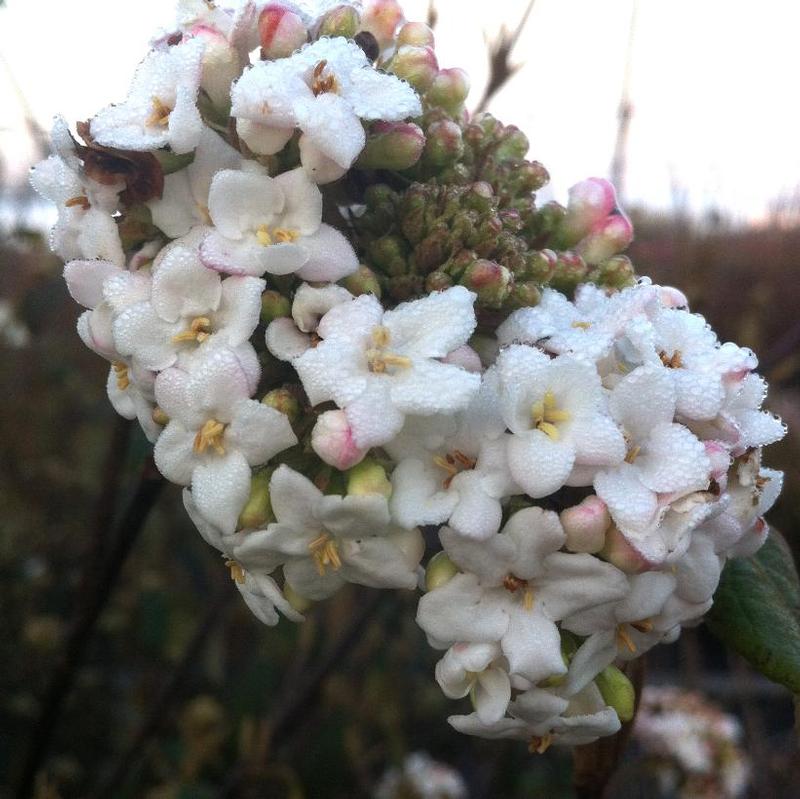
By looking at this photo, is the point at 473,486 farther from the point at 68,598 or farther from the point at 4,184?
the point at 4,184

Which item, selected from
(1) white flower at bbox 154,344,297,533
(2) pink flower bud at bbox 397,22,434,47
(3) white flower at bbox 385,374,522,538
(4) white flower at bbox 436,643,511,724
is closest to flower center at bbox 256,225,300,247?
(1) white flower at bbox 154,344,297,533

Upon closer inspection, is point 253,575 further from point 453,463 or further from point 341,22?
point 341,22

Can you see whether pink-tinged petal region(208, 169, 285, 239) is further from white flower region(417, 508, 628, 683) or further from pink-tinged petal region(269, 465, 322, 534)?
white flower region(417, 508, 628, 683)

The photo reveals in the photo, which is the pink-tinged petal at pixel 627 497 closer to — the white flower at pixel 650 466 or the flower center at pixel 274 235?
the white flower at pixel 650 466

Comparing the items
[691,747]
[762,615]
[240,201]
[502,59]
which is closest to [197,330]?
[240,201]

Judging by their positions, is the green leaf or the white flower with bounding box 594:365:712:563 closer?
the white flower with bounding box 594:365:712:563
